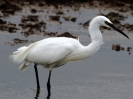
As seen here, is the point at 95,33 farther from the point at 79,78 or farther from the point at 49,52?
the point at 79,78

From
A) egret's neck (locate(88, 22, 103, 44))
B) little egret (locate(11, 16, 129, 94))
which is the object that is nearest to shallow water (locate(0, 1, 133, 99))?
little egret (locate(11, 16, 129, 94))

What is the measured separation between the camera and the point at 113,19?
22391 millimetres

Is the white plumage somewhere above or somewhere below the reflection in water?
above

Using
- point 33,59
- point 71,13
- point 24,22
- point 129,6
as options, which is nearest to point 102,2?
point 129,6

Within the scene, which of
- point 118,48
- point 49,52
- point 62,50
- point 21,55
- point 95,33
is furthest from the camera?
point 118,48

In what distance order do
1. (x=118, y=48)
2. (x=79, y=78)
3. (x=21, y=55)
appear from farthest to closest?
(x=118, y=48)
(x=79, y=78)
(x=21, y=55)

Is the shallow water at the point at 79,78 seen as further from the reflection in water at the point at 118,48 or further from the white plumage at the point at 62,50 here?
the white plumage at the point at 62,50

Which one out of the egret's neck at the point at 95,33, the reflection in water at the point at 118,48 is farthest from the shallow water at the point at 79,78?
the egret's neck at the point at 95,33

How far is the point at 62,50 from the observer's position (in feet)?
37.8

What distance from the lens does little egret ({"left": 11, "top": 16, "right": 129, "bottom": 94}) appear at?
11328 millimetres

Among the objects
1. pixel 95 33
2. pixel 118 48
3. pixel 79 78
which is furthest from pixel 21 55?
pixel 118 48

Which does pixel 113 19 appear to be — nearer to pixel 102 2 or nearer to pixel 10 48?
pixel 102 2

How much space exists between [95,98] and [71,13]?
38.1ft

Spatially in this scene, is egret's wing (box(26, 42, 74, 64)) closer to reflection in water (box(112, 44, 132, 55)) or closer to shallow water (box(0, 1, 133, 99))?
shallow water (box(0, 1, 133, 99))
